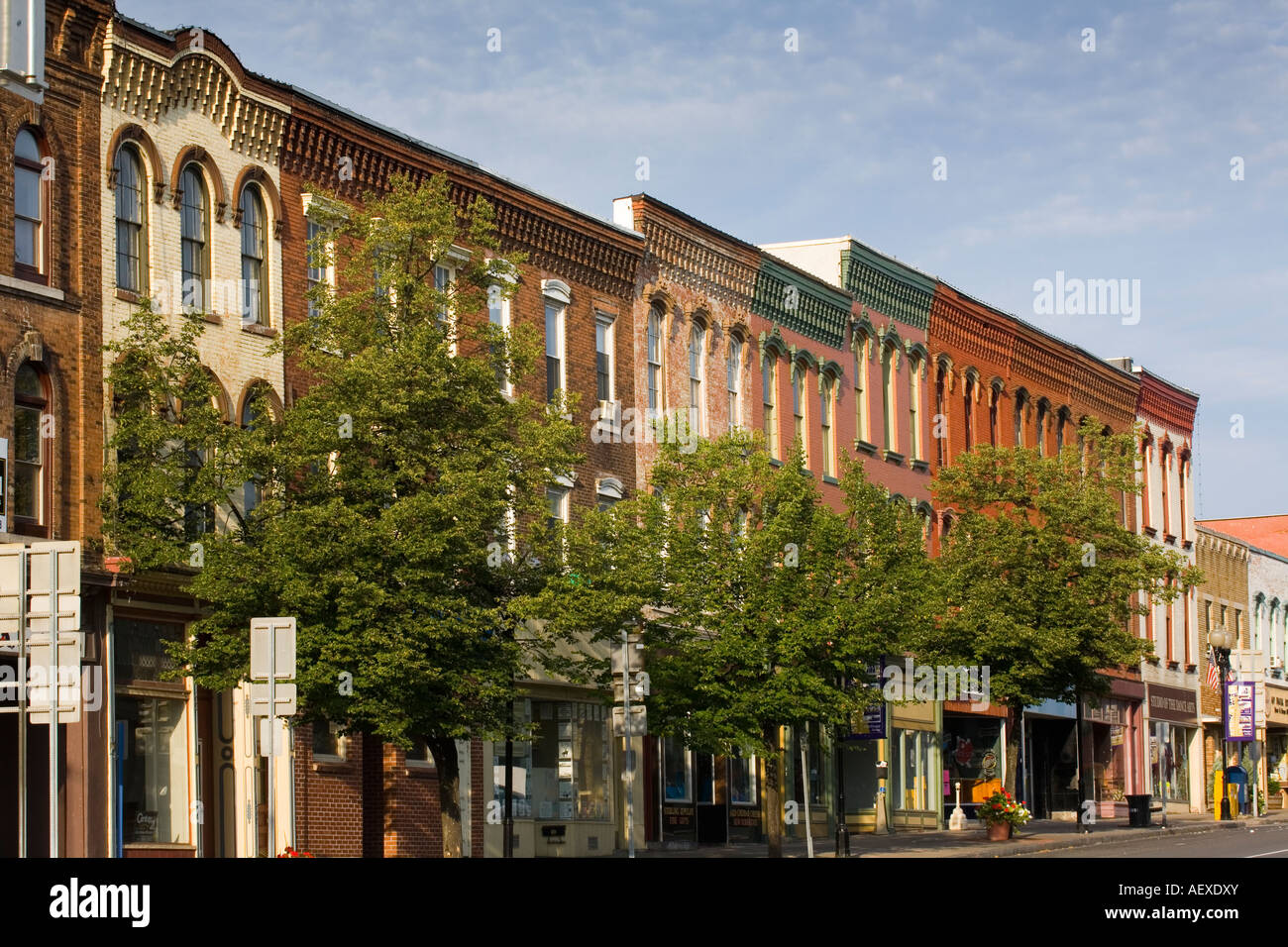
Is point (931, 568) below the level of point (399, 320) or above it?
below

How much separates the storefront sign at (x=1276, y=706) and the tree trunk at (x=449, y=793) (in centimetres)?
5199

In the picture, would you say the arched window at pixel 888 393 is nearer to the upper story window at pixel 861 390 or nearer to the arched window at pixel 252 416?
the upper story window at pixel 861 390

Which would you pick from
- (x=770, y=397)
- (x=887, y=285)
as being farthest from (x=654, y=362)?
(x=887, y=285)

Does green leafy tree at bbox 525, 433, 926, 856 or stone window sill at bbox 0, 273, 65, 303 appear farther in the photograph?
green leafy tree at bbox 525, 433, 926, 856

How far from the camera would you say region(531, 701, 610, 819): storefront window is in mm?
34250

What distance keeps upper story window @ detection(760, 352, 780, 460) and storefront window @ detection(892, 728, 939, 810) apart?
897cm

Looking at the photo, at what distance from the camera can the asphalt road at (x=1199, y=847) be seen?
106ft

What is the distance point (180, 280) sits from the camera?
2662 centimetres

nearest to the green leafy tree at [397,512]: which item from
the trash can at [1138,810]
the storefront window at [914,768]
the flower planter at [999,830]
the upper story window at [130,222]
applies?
the upper story window at [130,222]

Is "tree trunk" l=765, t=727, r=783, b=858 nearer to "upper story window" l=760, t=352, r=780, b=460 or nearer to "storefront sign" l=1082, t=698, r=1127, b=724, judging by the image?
"upper story window" l=760, t=352, r=780, b=460

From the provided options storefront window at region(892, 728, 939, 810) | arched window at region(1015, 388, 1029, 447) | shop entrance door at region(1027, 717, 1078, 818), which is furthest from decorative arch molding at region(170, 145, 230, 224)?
shop entrance door at region(1027, 717, 1078, 818)
